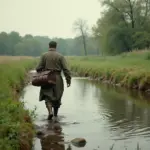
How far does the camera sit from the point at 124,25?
203 feet

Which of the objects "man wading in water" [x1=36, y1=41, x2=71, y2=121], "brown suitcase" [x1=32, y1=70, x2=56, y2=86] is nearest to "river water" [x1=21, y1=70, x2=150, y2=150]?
"man wading in water" [x1=36, y1=41, x2=71, y2=121]

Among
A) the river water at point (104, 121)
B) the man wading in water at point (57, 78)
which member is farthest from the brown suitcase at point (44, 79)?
the river water at point (104, 121)

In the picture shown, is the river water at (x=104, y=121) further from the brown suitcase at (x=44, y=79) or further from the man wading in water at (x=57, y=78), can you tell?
the brown suitcase at (x=44, y=79)

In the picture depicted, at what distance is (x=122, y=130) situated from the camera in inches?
409

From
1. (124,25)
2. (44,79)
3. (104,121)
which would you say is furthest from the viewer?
(124,25)

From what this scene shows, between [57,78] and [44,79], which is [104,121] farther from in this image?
[44,79]

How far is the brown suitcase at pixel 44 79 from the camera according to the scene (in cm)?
1187

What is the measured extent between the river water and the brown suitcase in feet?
3.98

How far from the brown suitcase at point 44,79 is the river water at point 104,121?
3.98 feet

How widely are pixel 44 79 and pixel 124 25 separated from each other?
51635 mm

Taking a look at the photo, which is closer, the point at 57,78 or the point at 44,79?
the point at 44,79

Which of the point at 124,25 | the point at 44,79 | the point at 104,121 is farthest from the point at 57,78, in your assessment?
the point at 124,25

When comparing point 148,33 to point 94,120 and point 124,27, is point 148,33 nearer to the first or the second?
point 124,27

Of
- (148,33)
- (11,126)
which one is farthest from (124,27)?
(11,126)
